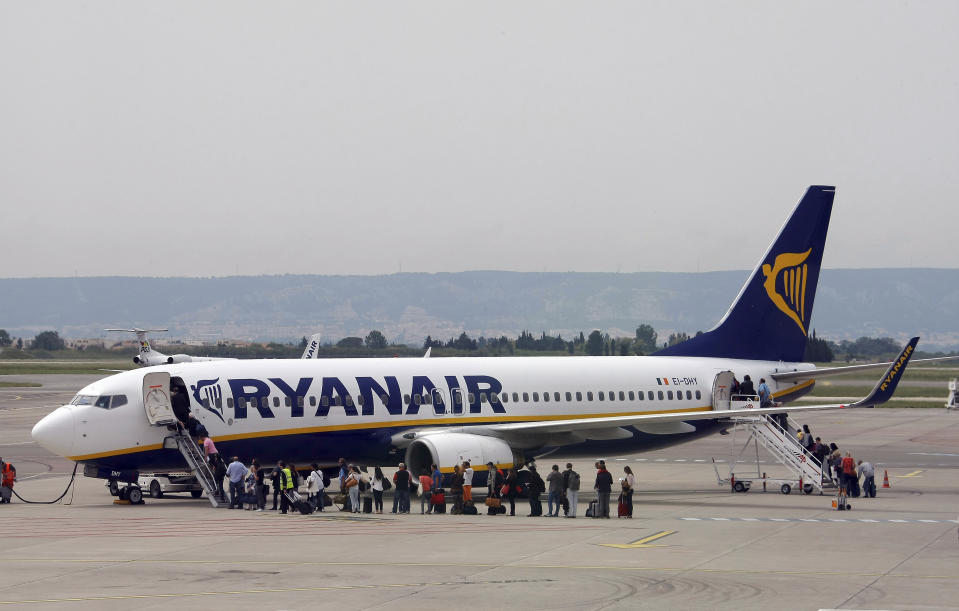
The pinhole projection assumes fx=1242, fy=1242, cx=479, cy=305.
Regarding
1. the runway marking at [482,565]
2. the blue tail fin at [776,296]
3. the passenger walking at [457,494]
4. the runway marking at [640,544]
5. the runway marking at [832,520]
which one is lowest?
the runway marking at [482,565]

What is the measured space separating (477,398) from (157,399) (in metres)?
10.6

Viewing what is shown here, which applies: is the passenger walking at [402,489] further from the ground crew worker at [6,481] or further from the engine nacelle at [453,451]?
the ground crew worker at [6,481]

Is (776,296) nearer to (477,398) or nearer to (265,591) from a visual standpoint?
(477,398)

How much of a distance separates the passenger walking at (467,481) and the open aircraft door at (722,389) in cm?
1248

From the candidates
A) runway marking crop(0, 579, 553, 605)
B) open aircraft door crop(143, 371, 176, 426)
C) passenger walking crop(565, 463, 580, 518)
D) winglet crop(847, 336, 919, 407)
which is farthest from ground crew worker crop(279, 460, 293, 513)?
winglet crop(847, 336, 919, 407)

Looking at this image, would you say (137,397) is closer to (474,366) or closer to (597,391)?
(474,366)

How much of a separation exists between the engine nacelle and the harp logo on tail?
46.2 feet

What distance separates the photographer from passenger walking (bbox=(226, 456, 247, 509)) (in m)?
35.8

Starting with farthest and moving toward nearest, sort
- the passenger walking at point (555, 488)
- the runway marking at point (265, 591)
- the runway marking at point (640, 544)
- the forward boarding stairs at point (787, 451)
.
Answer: the forward boarding stairs at point (787, 451) → the passenger walking at point (555, 488) → the runway marking at point (640, 544) → the runway marking at point (265, 591)

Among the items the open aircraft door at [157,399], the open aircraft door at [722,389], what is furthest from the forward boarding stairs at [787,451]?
the open aircraft door at [157,399]

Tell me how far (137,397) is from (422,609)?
19441mm

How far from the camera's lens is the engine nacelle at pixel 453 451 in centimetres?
3784

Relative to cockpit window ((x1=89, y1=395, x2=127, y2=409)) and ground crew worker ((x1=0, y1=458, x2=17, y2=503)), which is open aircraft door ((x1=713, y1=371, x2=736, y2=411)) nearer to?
cockpit window ((x1=89, y1=395, x2=127, y2=409))

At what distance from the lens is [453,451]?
38.0m
